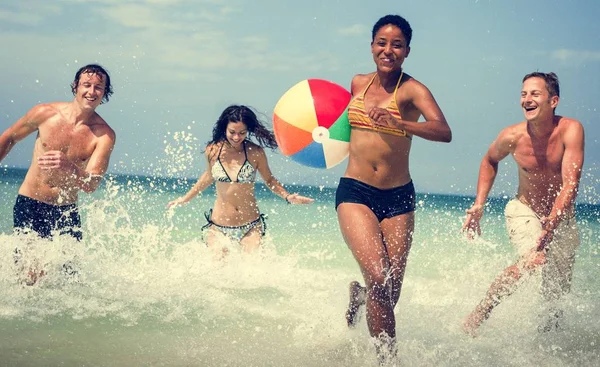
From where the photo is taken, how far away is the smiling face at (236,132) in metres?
7.00

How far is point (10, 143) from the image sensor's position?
19.8ft

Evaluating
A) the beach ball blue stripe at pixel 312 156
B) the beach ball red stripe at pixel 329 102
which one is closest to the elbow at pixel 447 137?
the beach ball red stripe at pixel 329 102

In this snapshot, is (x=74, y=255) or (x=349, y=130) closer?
(x=349, y=130)

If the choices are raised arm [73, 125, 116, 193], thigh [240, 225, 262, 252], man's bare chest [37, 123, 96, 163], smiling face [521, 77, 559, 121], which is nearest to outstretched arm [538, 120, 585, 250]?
smiling face [521, 77, 559, 121]

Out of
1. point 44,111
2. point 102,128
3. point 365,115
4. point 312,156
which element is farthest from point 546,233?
point 44,111

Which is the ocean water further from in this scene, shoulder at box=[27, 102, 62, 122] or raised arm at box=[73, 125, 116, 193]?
shoulder at box=[27, 102, 62, 122]

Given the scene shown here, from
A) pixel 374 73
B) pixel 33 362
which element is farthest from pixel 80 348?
pixel 374 73

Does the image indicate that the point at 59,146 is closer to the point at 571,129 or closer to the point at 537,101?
Result: the point at 537,101

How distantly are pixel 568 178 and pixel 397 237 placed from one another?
1.73 m

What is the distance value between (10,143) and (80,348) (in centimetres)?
247

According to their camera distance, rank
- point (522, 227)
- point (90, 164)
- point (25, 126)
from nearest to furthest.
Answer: point (522, 227) < point (90, 164) < point (25, 126)

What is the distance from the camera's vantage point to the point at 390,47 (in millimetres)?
4621

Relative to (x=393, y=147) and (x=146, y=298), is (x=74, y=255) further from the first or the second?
(x=393, y=147)

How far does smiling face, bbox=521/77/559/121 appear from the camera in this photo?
5.52m
